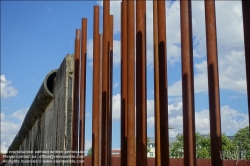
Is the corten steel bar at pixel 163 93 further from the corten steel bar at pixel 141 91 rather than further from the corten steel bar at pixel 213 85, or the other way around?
the corten steel bar at pixel 213 85

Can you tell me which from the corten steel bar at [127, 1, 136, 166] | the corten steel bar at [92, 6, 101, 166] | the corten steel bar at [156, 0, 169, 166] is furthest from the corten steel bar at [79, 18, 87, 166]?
the corten steel bar at [156, 0, 169, 166]

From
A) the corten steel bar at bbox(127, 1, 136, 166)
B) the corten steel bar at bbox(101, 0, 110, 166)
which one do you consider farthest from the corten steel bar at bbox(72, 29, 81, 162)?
the corten steel bar at bbox(127, 1, 136, 166)

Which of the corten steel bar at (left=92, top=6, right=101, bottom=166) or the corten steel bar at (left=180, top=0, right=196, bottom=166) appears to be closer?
the corten steel bar at (left=180, top=0, right=196, bottom=166)

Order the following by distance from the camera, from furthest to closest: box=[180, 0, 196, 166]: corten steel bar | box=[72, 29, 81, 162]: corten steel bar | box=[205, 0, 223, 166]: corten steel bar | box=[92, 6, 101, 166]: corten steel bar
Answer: box=[72, 29, 81, 162]: corten steel bar
box=[92, 6, 101, 166]: corten steel bar
box=[180, 0, 196, 166]: corten steel bar
box=[205, 0, 223, 166]: corten steel bar

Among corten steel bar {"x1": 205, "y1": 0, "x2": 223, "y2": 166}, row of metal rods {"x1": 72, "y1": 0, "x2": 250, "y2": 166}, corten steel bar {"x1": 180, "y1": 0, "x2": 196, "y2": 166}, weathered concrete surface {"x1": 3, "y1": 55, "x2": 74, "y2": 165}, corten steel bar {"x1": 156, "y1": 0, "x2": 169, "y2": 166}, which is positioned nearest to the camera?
corten steel bar {"x1": 205, "y1": 0, "x2": 223, "y2": 166}

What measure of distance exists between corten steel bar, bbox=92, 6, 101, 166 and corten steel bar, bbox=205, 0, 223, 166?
10.8ft

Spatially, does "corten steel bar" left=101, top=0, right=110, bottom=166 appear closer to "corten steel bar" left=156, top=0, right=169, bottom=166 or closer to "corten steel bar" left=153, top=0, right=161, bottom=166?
"corten steel bar" left=153, top=0, right=161, bottom=166

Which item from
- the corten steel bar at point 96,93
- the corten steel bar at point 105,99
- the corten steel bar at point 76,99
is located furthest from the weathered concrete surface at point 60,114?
the corten steel bar at point 105,99

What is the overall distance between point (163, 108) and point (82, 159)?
120 inches

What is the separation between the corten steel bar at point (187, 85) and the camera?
5.06 m

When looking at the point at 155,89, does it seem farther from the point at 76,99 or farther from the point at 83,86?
the point at 76,99

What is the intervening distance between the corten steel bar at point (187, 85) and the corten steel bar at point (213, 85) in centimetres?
37

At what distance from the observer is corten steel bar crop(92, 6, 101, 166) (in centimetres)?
768

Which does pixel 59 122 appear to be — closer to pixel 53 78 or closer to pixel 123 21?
pixel 53 78
